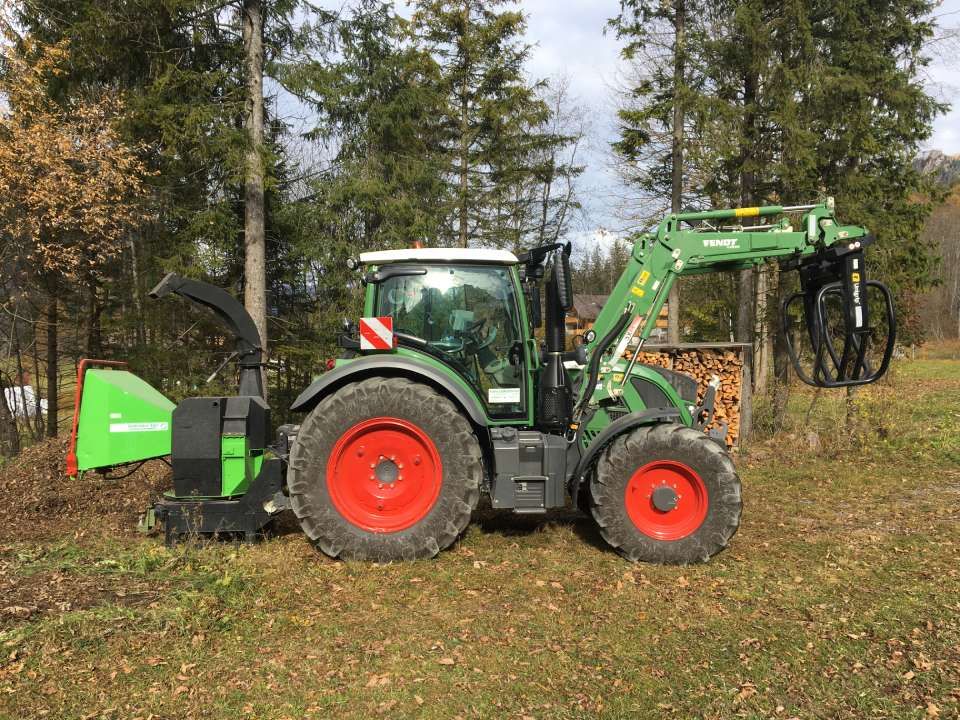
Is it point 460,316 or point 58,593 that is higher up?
point 460,316

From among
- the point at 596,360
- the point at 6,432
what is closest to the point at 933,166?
the point at 596,360

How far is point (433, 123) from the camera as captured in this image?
50.7 feet

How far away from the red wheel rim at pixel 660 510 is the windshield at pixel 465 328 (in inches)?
44.2

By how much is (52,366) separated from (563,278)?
12.2m

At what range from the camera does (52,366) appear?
12.9 meters

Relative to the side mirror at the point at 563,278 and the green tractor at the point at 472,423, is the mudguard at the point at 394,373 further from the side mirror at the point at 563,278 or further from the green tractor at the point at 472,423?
the side mirror at the point at 563,278

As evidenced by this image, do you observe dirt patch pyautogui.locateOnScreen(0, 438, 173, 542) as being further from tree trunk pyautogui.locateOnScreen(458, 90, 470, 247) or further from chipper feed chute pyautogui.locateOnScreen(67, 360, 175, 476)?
tree trunk pyautogui.locateOnScreen(458, 90, 470, 247)

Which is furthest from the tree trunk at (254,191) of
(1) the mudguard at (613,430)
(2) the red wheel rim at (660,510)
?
(2) the red wheel rim at (660,510)

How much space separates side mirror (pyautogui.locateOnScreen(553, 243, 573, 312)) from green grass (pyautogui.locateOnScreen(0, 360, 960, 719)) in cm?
203

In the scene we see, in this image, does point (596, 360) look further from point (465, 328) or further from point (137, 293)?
point (137, 293)

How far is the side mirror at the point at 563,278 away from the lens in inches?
187

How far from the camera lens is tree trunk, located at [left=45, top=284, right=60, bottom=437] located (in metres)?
12.0

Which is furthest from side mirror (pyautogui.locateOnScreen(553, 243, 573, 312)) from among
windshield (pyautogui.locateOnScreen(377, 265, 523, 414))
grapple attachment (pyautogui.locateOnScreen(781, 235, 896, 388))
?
grapple attachment (pyautogui.locateOnScreen(781, 235, 896, 388))

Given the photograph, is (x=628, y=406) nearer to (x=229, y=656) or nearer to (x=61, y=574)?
(x=229, y=656)
